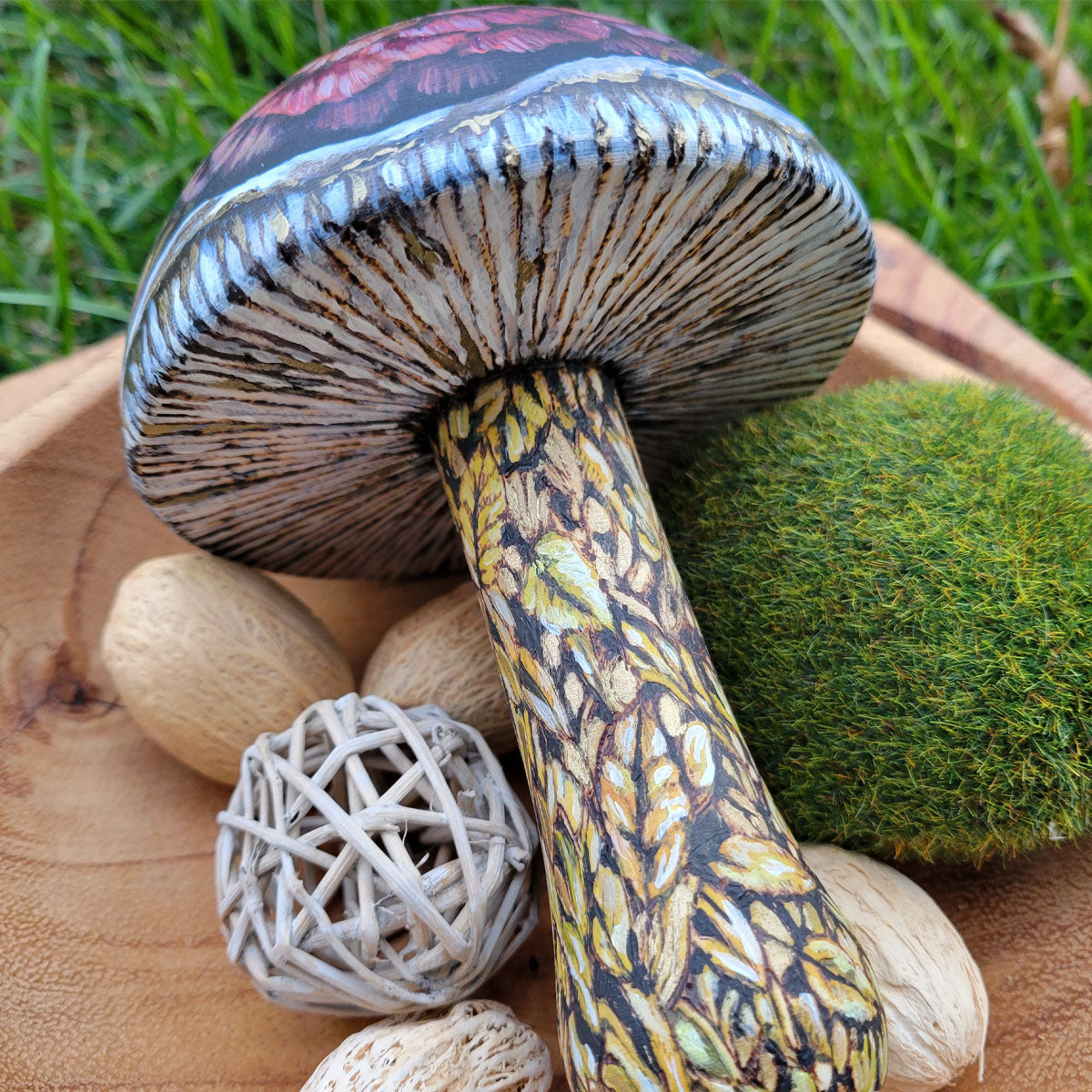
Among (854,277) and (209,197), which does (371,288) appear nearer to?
(209,197)

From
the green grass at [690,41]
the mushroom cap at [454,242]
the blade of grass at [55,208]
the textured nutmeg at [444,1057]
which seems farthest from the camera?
the green grass at [690,41]

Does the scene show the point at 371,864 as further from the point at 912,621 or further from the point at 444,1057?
the point at 912,621

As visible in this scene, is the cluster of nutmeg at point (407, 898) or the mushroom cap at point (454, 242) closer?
the mushroom cap at point (454, 242)

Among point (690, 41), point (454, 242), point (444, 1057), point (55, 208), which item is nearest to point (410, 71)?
point (454, 242)

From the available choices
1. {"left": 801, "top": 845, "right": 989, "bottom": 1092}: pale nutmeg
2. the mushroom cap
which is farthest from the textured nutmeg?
the mushroom cap

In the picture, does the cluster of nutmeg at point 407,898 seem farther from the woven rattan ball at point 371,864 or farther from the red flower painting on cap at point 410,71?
the red flower painting on cap at point 410,71

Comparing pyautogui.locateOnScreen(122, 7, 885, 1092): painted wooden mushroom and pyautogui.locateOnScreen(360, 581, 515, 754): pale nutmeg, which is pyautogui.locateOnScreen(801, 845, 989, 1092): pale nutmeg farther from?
pyautogui.locateOnScreen(360, 581, 515, 754): pale nutmeg

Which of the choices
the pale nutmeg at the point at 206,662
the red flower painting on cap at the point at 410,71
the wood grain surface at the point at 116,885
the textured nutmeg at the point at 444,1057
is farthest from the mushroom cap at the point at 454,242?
the textured nutmeg at the point at 444,1057
